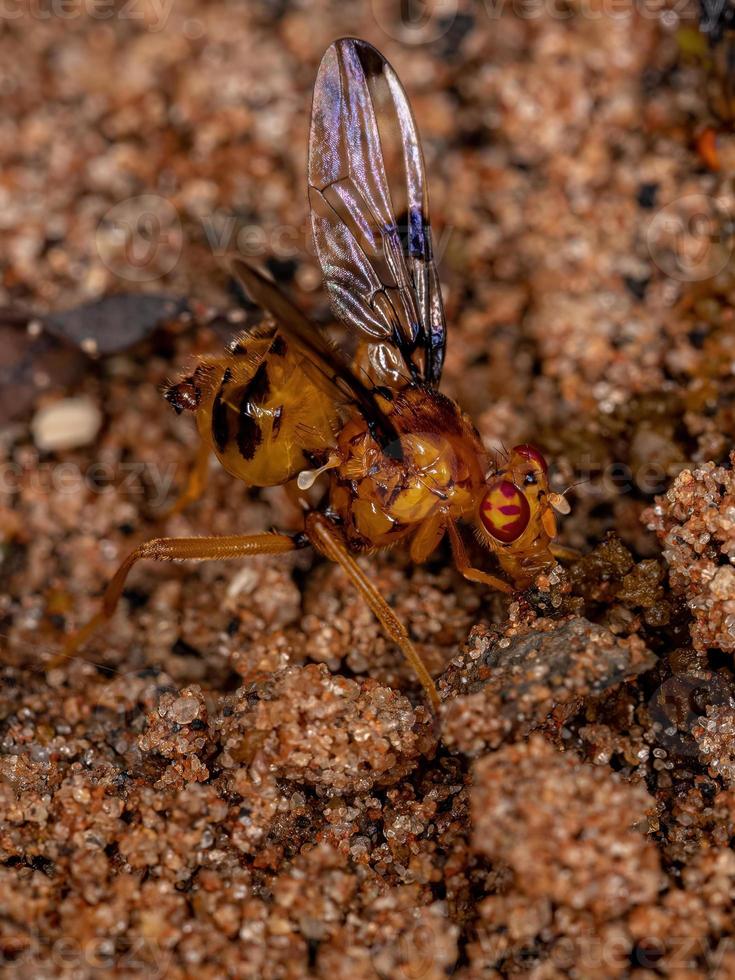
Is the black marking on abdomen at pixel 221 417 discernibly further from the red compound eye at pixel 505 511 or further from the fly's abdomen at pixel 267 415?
the red compound eye at pixel 505 511

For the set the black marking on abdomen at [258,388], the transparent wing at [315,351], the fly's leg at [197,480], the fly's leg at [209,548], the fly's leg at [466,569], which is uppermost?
the transparent wing at [315,351]

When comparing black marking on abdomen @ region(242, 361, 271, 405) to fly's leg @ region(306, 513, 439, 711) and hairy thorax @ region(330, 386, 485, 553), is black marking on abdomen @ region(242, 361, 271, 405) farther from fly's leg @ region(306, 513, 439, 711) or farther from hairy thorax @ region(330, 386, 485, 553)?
fly's leg @ region(306, 513, 439, 711)

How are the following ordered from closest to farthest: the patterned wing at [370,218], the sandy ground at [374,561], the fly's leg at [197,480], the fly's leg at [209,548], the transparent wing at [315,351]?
the sandy ground at [374,561] < the transparent wing at [315,351] < the fly's leg at [209,548] < the patterned wing at [370,218] < the fly's leg at [197,480]

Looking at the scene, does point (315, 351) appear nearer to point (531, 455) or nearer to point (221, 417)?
point (221, 417)

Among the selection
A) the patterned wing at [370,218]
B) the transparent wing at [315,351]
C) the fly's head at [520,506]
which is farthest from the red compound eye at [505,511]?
the patterned wing at [370,218]

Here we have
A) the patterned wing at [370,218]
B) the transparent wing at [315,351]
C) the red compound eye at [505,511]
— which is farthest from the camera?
the patterned wing at [370,218]

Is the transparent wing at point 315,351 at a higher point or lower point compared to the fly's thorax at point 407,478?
higher

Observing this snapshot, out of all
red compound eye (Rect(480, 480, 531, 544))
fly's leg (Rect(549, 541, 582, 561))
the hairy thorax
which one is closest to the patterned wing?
the hairy thorax
